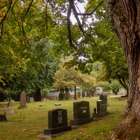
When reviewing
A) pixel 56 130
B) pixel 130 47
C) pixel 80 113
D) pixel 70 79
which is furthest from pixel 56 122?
pixel 70 79

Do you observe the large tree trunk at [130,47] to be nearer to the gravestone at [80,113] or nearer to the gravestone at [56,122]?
the gravestone at [56,122]

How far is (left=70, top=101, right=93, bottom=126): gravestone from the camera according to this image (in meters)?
9.90

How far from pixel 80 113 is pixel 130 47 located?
6.78 meters

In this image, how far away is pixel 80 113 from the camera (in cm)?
1028

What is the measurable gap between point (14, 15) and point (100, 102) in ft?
25.2

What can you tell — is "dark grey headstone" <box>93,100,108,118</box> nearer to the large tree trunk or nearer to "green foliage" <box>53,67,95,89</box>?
the large tree trunk

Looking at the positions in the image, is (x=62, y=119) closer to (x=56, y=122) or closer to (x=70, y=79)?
(x=56, y=122)

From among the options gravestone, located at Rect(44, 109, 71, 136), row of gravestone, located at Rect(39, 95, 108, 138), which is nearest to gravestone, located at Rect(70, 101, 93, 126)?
row of gravestone, located at Rect(39, 95, 108, 138)

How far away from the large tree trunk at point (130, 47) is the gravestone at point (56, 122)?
4364 millimetres

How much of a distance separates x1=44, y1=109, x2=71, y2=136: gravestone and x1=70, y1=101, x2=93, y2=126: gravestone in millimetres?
1114

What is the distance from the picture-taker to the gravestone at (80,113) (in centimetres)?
990

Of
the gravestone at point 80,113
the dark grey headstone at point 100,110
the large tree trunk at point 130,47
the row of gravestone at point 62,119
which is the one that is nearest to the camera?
the large tree trunk at point 130,47

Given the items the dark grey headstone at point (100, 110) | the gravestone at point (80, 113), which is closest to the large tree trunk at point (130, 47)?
the gravestone at point (80, 113)

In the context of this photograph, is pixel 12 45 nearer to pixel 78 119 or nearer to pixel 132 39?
pixel 78 119
